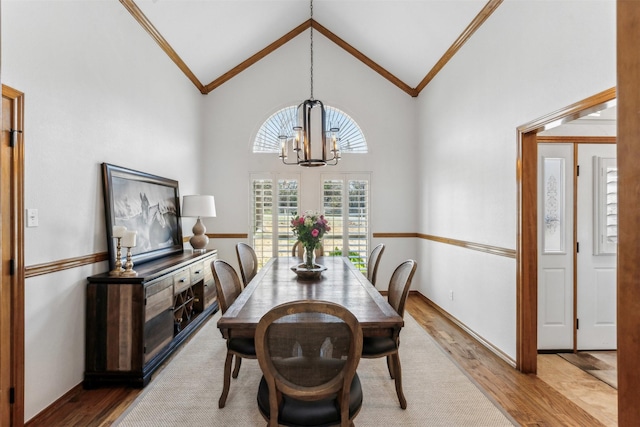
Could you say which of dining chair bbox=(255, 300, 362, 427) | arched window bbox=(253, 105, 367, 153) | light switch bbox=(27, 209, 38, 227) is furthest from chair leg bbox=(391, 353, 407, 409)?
arched window bbox=(253, 105, 367, 153)

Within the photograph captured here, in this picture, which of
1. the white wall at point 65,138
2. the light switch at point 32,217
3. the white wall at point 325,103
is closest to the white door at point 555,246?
the white wall at point 325,103

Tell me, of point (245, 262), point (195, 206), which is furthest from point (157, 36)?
point (245, 262)

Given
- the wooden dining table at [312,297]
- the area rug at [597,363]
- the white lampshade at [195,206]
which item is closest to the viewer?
the wooden dining table at [312,297]

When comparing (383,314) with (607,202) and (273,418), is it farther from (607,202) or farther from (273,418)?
(607,202)

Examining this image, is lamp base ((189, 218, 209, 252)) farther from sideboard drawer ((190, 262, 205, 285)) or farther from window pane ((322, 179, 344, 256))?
window pane ((322, 179, 344, 256))

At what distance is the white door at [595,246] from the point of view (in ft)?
11.2

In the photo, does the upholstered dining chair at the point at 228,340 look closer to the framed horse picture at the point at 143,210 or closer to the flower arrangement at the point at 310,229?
the flower arrangement at the point at 310,229

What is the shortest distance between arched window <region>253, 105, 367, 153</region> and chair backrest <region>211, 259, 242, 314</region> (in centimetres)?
322

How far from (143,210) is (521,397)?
3.62m

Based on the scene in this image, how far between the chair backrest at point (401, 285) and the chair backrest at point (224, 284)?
3.92 ft

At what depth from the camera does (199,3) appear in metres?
3.77

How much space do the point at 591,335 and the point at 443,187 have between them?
219cm

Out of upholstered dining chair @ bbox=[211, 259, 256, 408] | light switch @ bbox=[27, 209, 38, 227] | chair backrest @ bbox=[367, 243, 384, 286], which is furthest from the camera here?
chair backrest @ bbox=[367, 243, 384, 286]

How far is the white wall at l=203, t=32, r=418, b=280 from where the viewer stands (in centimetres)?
554
